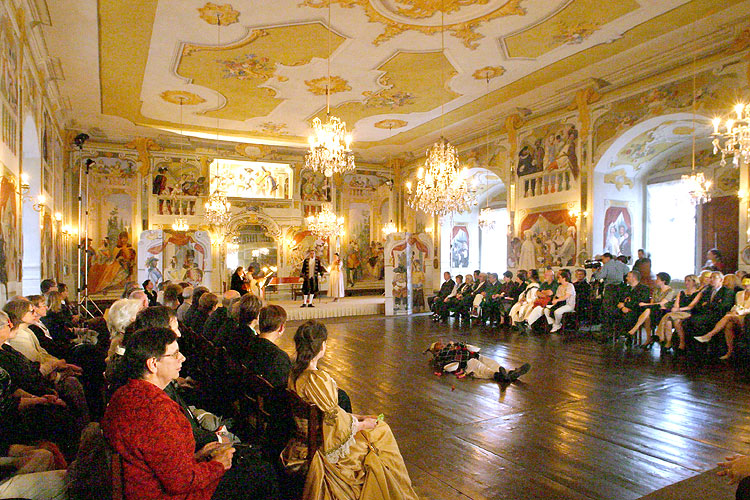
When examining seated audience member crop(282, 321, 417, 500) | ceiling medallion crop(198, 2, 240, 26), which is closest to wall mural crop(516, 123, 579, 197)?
ceiling medallion crop(198, 2, 240, 26)

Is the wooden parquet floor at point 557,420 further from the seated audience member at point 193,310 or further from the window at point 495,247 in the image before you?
the window at point 495,247

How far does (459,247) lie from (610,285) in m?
8.17

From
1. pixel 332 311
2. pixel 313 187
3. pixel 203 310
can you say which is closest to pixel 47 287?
pixel 203 310

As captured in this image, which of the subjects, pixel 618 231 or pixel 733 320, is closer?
pixel 733 320

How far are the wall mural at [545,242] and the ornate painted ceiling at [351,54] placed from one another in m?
2.84

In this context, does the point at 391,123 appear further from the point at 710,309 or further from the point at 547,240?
the point at 710,309

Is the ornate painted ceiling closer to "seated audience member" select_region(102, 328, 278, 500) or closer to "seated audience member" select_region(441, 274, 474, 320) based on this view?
"seated audience member" select_region(441, 274, 474, 320)

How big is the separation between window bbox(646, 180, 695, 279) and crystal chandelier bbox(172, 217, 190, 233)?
45.9ft

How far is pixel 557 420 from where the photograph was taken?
4.04 m

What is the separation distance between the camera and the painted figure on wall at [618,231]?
1072cm

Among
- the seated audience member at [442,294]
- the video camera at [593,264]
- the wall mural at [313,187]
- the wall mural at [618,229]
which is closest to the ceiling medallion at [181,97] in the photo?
the wall mural at [313,187]

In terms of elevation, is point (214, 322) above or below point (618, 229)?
below

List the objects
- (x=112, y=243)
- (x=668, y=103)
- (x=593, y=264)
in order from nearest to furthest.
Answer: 1. (x=668, y=103)
2. (x=593, y=264)
3. (x=112, y=243)

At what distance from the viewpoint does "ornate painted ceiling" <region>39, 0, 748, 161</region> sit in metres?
7.27
